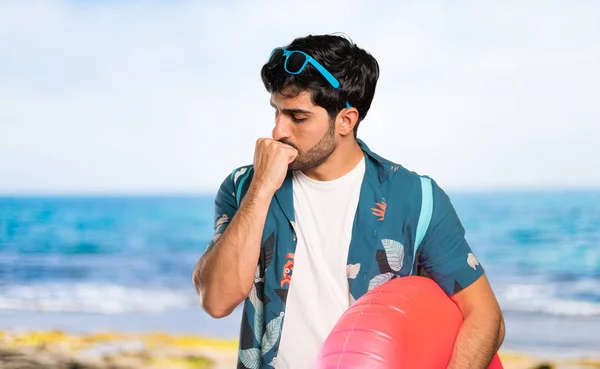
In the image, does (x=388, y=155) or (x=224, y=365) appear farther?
(x=388, y=155)

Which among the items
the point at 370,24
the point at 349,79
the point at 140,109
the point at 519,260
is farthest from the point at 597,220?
the point at 349,79

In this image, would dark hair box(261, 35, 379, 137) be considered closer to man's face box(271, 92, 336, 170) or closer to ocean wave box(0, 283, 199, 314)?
man's face box(271, 92, 336, 170)

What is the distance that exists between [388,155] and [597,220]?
3.98 meters

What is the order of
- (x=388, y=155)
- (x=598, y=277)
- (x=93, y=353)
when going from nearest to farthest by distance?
(x=93, y=353)
(x=598, y=277)
(x=388, y=155)


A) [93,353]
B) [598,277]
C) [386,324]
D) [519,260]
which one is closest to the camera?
[386,324]

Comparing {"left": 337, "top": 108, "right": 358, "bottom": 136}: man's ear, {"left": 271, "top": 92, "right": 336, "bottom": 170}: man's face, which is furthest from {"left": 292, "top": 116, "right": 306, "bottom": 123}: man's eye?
{"left": 337, "top": 108, "right": 358, "bottom": 136}: man's ear

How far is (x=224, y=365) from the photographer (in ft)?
19.9

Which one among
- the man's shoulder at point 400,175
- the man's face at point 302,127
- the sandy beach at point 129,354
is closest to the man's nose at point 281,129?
the man's face at point 302,127

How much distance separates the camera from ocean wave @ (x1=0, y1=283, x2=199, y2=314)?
371 inches

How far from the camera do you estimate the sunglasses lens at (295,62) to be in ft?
7.29

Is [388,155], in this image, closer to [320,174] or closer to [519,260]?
[519,260]

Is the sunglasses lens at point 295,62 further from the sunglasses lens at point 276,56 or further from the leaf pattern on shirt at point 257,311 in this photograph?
the leaf pattern on shirt at point 257,311

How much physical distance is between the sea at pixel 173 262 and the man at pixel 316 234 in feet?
16.4

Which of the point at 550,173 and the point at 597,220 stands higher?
the point at 550,173
